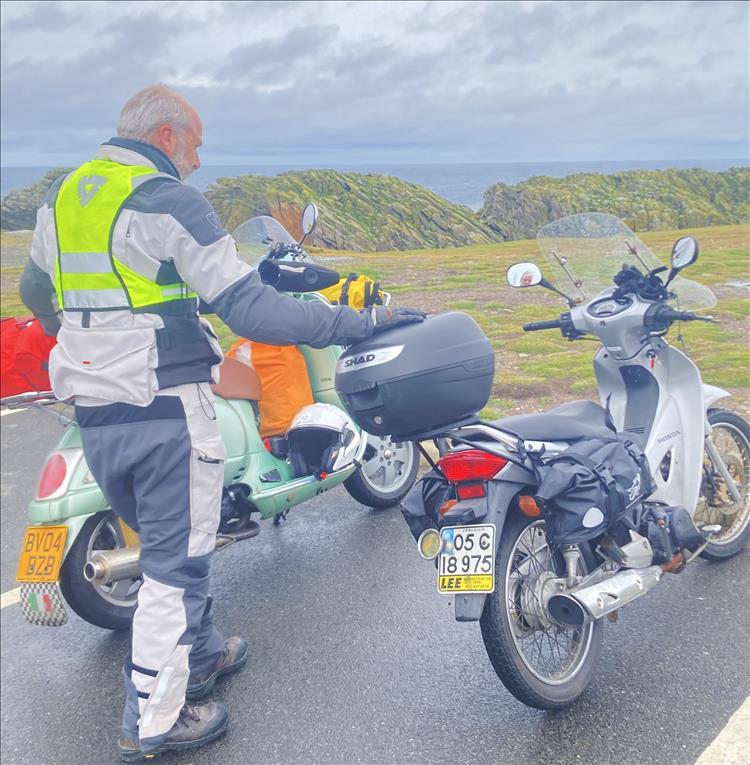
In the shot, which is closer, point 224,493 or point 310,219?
point 224,493

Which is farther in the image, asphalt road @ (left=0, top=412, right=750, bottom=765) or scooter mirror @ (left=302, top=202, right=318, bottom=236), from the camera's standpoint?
scooter mirror @ (left=302, top=202, right=318, bottom=236)

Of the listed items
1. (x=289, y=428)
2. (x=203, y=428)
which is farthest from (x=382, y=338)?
(x=289, y=428)

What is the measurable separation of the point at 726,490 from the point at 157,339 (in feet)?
8.55

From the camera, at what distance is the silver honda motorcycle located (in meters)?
2.57

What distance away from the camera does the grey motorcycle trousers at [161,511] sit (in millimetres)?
2619

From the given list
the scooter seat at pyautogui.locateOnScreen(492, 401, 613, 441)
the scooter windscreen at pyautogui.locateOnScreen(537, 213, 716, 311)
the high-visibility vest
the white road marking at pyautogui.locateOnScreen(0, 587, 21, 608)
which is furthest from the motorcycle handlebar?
the white road marking at pyautogui.locateOnScreen(0, 587, 21, 608)

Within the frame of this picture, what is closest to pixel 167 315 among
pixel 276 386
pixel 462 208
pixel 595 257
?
pixel 276 386

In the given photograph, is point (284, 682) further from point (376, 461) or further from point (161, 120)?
point (161, 120)

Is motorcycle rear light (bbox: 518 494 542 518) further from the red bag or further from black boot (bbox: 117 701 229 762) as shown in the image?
the red bag

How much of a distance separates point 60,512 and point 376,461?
5.98 ft

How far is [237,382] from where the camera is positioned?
3.79 metres

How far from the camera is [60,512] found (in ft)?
10.5

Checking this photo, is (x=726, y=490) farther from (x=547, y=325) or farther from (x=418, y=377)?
(x=418, y=377)

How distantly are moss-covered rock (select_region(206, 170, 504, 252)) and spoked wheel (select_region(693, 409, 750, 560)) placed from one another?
71.3 inches
